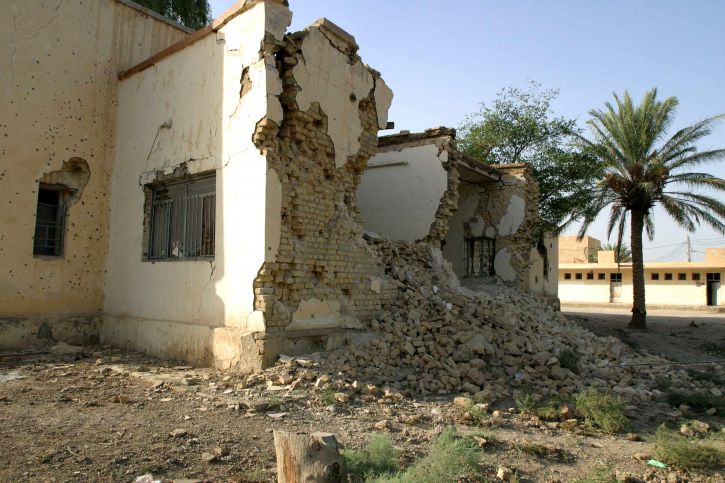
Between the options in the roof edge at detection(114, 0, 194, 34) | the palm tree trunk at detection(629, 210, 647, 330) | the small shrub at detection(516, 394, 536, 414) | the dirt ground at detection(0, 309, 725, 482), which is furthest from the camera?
the palm tree trunk at detection(629, 210, 647, 330)

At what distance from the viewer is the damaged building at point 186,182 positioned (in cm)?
706

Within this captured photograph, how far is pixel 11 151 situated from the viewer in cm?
854

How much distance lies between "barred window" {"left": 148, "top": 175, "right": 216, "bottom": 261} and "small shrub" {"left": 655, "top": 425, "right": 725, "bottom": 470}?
5.89 meters

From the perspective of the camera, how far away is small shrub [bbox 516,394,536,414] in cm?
595

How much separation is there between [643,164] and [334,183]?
1224 cm

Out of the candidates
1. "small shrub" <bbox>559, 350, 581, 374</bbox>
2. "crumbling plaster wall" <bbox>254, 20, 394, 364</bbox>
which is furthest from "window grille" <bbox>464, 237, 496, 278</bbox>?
"crumbling plaster wall" <bbox>254, 20, 394, 364</bbox>

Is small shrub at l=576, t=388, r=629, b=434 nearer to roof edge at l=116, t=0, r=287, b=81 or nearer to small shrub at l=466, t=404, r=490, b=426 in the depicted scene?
small shrub at l=466, t=404, r=490, b=426

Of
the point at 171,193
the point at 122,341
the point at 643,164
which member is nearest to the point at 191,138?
the point at 171,193

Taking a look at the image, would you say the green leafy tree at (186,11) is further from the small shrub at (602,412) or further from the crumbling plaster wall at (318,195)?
the small shrub at (602,412)

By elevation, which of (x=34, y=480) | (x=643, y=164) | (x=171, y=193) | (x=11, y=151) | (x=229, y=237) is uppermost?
(x=643, y=164)

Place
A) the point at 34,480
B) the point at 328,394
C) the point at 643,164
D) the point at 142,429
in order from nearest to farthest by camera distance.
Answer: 1. the point at 34,480
2. the point at 142,429
3. the point at 328,394
4. the point at 643,164

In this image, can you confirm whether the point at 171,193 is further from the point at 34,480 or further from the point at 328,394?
the point at 34,480

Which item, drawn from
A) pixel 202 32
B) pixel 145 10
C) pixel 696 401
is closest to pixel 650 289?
pixel 696 401

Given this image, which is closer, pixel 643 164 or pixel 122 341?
pixel 122 341
